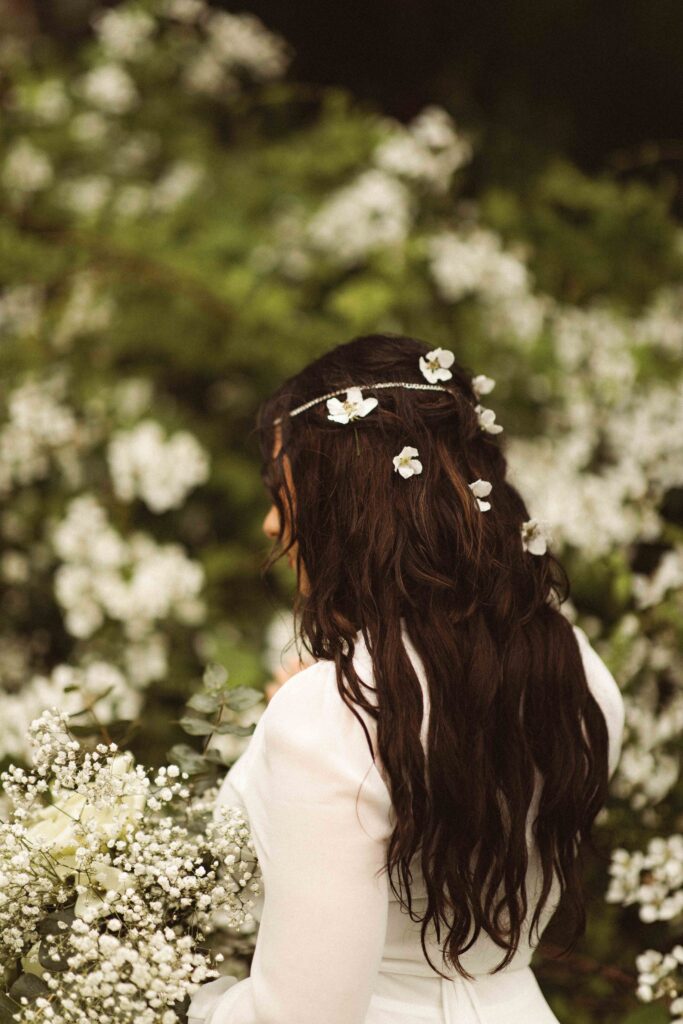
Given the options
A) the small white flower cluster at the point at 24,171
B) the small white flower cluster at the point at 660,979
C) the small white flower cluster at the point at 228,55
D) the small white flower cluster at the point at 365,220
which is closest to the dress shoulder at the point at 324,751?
the small white flower cluster at the point at 660,979

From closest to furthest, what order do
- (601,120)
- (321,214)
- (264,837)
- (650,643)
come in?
1. (264,837)
2. (650,643)
3. (321,214)
4. (601,120)

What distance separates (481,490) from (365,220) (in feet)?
7.37

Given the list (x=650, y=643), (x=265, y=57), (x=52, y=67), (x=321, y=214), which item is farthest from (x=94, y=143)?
(x=650, y=643)

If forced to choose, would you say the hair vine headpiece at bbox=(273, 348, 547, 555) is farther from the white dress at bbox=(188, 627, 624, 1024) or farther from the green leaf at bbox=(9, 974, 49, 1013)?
the green leaf at bbox=(9, 974, 49, 1013)

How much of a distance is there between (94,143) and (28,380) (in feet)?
4.89

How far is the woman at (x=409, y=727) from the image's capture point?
4.10 feet

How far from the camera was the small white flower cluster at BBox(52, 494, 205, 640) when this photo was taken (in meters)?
2.71

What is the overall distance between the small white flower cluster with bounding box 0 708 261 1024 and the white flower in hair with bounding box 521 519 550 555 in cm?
61

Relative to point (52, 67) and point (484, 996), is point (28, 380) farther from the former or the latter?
point (484, 996)

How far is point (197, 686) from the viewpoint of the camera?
2.71 m

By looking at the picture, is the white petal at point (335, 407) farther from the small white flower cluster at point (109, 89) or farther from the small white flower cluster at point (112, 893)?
the small white flower cluster at point (109, 89)

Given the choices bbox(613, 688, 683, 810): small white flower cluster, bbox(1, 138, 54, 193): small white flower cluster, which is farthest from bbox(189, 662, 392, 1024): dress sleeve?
bbox(1, 138, 54, 193): small white flower cluster

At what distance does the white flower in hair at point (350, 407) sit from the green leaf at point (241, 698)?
507mm

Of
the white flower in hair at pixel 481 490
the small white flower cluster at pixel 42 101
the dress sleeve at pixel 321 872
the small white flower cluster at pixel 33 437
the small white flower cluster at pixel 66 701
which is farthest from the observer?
the small white flower cluster at pixel 42 101
